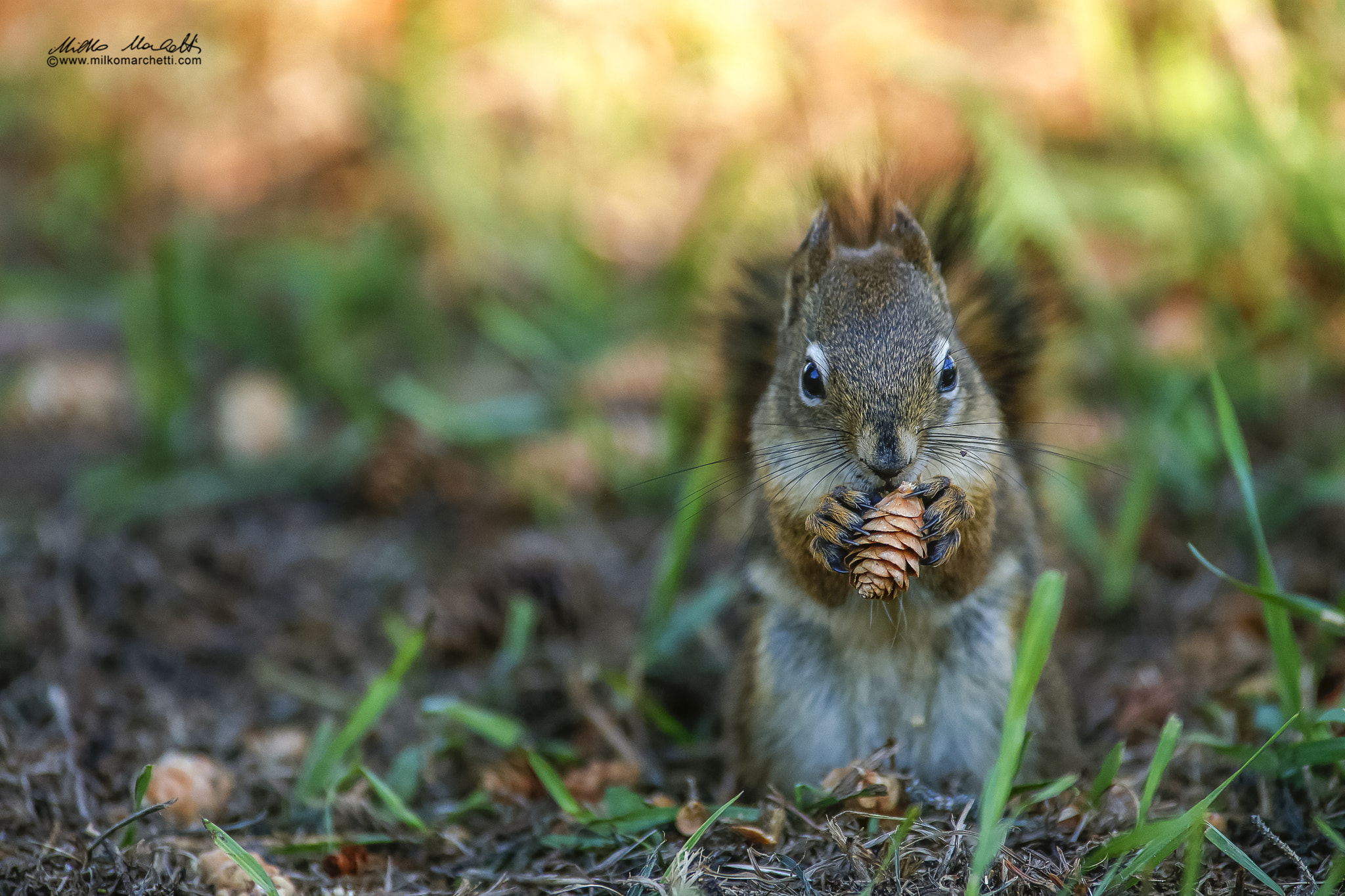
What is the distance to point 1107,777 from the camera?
177 centimetres

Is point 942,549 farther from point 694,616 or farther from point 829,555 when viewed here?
point 694,616

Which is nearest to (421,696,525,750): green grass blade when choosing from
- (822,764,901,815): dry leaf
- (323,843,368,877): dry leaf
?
(323,843,368,877): dry leaf

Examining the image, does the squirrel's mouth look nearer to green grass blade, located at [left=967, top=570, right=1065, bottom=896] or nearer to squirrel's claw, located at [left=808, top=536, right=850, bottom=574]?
squirrel's claw, located at [left=808, top=536, right=850, bottom=574]

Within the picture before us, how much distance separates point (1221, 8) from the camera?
396 cm

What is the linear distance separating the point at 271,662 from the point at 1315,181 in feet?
10.2

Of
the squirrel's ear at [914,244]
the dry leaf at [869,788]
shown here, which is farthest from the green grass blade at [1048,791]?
the squirrel's ear at [914,244]

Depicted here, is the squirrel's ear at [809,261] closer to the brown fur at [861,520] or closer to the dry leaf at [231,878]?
the brown fur at [861,520]

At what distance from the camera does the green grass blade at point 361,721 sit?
2041 millimetres

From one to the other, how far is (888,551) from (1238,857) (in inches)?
25.2

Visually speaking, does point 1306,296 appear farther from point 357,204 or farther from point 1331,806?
point 357,204

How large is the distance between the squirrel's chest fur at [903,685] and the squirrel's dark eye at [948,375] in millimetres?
340

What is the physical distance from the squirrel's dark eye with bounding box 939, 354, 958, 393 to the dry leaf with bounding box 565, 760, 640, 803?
93 centimetres
